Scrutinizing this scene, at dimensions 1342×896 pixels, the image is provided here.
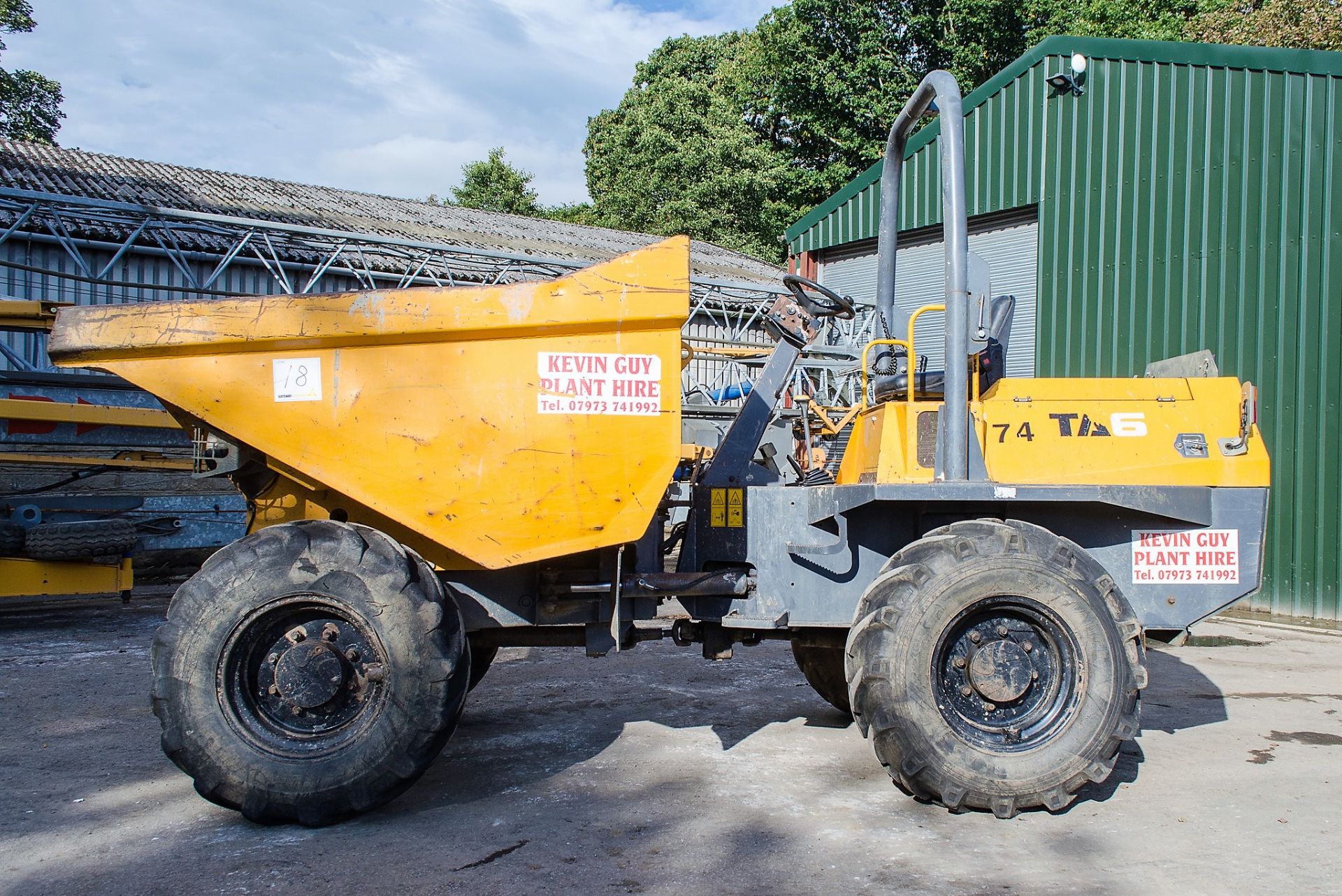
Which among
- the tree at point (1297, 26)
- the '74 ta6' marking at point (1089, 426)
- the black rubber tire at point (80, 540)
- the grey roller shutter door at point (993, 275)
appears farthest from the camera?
the tree at point (1297, 26)

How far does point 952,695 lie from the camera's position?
446 cm

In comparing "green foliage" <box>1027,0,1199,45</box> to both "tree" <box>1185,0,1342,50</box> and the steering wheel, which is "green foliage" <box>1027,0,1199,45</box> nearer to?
"tree" <box>1185,0,1342,50</box>

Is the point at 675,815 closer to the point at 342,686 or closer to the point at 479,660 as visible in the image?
the point at 342,686

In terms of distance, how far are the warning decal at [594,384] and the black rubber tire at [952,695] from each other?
1.36m

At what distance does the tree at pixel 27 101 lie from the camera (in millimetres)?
33406

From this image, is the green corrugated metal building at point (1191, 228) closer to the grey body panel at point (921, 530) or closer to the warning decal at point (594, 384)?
the grey body panel at point (921, 530)

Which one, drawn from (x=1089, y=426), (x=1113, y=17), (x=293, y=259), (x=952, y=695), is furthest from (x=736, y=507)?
(x=1113, y=17)

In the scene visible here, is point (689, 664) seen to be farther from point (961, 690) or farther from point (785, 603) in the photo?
point (961, 690)

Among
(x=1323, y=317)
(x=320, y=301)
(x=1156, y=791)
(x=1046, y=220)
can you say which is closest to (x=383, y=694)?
(x=320, y=301)

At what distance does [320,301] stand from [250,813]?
2159 millimetres

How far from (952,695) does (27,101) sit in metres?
40.3

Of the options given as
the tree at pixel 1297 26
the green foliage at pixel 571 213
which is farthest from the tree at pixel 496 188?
the tree at pixel 1297 26

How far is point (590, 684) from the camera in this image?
7090 mm

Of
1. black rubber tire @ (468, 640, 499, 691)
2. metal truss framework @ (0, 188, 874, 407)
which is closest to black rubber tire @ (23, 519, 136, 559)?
metal truss framework @ (0, 188, 874, 407)
